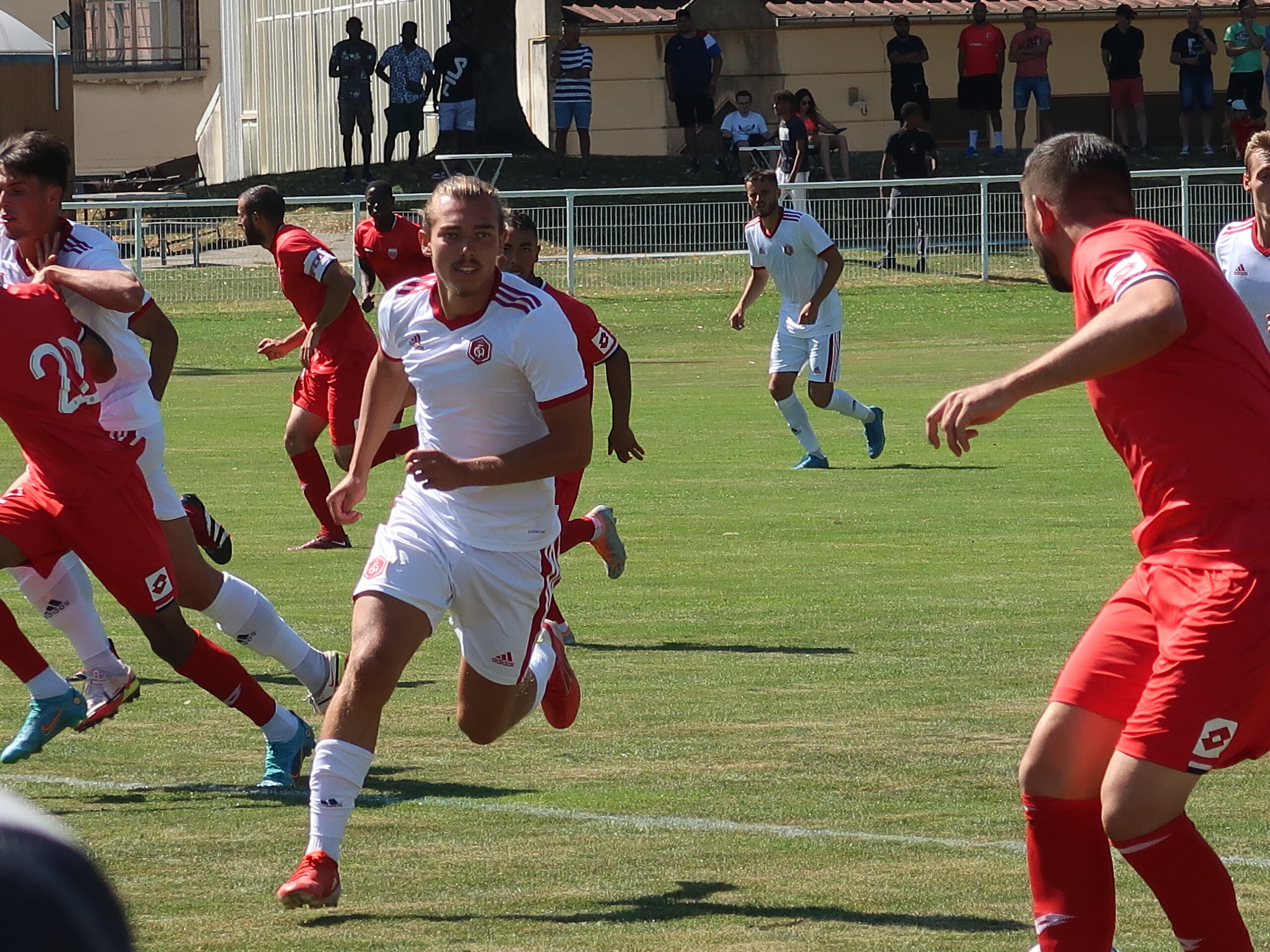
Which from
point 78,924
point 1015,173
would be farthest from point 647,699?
point 1015,173

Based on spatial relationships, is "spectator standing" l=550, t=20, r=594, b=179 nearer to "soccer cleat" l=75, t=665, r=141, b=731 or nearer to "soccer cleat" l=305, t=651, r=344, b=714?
"soccer cleat" l=305, t=651, r=344, b=714

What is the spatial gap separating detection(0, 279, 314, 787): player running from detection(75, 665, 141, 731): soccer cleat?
55 cm

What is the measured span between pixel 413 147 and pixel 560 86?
270cm

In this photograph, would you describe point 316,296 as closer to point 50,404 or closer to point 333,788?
point 50,404

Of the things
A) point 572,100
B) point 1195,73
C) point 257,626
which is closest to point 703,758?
point 257,626

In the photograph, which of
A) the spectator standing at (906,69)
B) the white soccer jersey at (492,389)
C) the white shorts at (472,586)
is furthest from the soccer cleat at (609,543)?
the spectator standing at (906,69)

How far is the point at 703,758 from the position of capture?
7.30 m

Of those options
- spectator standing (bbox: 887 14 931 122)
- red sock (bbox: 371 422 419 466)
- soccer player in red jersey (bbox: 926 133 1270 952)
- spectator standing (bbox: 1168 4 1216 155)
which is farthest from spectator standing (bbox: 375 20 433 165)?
soccer player in red jersey (bbox: 926 133 1270 952)

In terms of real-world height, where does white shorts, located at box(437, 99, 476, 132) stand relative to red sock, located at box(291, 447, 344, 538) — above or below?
above

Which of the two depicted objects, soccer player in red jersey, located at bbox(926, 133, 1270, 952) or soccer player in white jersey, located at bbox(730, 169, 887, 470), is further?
soccer player in white jersey, located at bbox(730, 169, 887, 470)

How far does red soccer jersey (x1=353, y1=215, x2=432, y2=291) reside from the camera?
1395 cm

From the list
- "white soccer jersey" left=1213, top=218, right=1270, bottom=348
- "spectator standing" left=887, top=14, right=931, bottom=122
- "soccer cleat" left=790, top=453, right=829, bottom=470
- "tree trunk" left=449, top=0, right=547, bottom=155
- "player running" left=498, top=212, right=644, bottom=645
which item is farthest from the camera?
"tree trunk" left=449, top=0, right=547, bottom=155

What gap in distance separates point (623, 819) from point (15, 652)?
7.40 ft

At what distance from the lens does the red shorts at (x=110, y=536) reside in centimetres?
661
